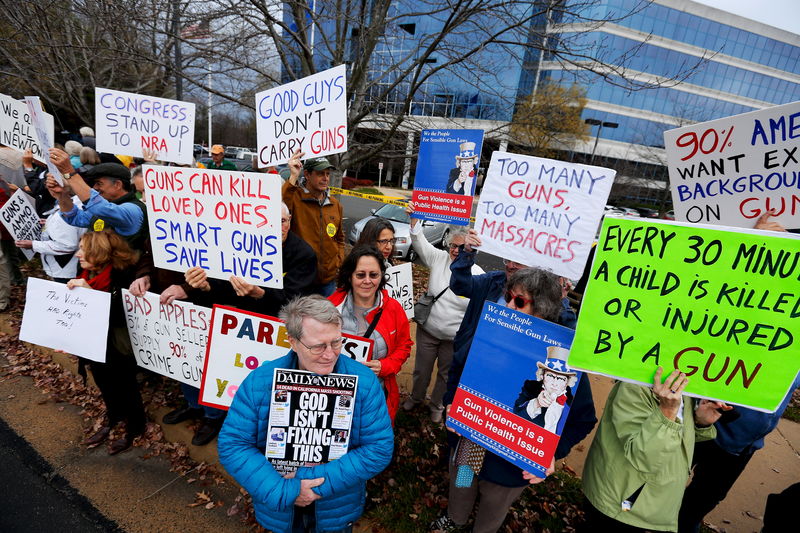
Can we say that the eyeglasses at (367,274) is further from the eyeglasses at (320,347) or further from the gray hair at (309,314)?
the eyeglasses at (320,347)

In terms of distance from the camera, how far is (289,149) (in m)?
3.40

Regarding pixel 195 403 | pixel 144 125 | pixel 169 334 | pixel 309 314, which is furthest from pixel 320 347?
pixel 144 125

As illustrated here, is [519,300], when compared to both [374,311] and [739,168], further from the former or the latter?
[739,168]

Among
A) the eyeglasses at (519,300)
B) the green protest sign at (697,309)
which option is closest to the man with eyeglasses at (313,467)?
the eyeglasses at (519,300)

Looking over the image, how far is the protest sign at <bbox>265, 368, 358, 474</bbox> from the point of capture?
1838 millimetres

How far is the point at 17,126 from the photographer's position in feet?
15.5

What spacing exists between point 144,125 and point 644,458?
227 inches

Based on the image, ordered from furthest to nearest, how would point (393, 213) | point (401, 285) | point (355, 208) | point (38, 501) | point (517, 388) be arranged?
point (355, 208)
point (393, 213)
point (401, 285)
point (38, 501)
point (517, 388)

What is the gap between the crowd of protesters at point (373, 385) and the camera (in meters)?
1.88

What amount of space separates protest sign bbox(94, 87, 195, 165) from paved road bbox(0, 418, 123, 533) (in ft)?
10.8

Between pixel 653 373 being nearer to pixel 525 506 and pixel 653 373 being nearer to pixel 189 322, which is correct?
pixel 525 506

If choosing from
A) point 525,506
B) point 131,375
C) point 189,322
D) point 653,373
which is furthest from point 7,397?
point 653,373

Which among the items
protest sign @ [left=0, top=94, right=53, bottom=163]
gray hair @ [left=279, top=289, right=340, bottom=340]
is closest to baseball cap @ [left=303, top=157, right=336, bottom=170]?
gray hair @ [left=279, top=289, right=340, bottom=340]

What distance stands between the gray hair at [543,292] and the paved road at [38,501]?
3452mm
